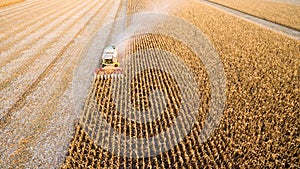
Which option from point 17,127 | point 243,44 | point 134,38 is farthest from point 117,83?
point 243,44

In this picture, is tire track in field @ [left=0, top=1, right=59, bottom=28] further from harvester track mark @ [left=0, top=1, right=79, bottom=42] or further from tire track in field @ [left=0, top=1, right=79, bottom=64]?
tire track in field @ [left=0, top=1, right=79, bottom=64]

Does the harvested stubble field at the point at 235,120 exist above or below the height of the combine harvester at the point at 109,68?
below

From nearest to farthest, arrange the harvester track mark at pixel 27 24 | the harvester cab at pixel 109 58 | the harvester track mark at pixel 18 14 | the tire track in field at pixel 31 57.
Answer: the tire track in field at pixel 31 57, the harvester cab at pixel 109 58, the harvester track mark at pixel 27 24, the harvester track mark at pixel 18 14

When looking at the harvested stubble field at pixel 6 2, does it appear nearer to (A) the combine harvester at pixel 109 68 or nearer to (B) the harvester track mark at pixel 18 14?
(B) the harvester track mark at pixel 18 14

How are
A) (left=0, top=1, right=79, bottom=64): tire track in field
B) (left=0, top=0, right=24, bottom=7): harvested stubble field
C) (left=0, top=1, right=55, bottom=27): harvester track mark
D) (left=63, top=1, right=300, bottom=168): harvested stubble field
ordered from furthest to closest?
(left=0, top=0, right=24, bottom=7): harvested stubble field
(left=0, top=1, right=55, bottom=27): harvester track mark
(left=0, top=1, right=79, bottom=64): tire track in field
(left=63, top=1, right=300, bottom=168): harvested stubble field

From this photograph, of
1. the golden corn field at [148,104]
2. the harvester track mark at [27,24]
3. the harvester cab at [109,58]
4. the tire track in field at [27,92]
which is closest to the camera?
the golden corn field at [148,104]

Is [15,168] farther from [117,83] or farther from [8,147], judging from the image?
[117,83]

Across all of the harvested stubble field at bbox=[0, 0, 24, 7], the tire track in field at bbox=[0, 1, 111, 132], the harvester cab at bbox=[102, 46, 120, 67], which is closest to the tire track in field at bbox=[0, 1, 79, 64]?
the tire track in field at bbox=[0, 1, 111, 132]

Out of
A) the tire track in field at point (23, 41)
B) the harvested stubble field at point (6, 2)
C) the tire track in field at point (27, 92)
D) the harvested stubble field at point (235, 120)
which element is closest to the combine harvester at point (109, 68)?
the harvested stubble field at point (235, 120)
